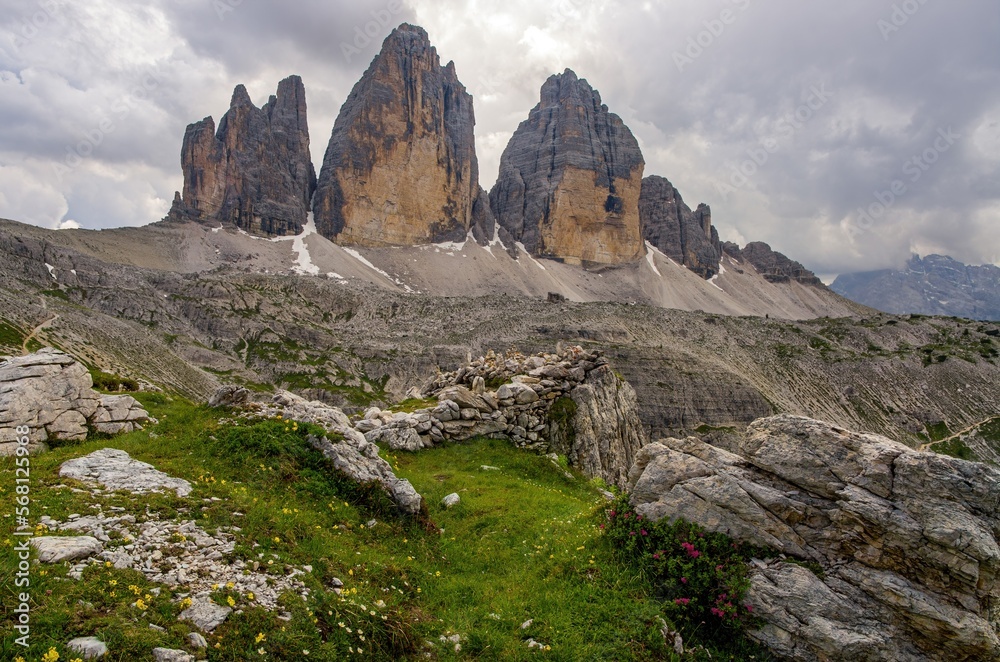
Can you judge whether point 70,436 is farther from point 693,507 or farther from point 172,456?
point 693,507

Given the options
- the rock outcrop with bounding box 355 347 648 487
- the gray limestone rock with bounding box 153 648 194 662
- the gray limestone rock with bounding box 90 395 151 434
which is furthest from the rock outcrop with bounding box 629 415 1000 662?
the gray limestone rock with bounding box 90 395 151 434

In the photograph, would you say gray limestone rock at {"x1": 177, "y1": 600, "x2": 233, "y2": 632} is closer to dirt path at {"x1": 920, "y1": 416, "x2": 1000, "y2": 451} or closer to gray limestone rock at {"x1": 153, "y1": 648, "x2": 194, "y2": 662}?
gray limestone rock at {"x1": 153, "y1": 648, "x2": 194, "y2": 662}

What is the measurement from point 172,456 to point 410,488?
633cm

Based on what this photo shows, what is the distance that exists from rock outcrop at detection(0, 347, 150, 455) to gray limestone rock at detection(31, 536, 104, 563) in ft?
23.2

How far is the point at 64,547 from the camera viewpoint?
740cm

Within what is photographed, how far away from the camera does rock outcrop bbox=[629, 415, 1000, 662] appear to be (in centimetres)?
905

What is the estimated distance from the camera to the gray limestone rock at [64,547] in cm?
716

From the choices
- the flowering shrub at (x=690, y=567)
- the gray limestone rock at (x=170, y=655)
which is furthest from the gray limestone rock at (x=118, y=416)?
the flowering shrub at (x=690, y=567)

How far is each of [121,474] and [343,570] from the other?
19.6 ft

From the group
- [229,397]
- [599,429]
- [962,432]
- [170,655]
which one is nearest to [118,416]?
[229,397]

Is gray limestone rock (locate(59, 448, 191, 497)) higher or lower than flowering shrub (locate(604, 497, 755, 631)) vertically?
higher

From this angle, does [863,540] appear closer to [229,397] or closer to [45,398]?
[229,397]

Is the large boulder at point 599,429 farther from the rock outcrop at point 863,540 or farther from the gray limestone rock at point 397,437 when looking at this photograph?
the rock outcrop at point 863,540

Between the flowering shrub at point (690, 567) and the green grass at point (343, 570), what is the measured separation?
0.36 metres
